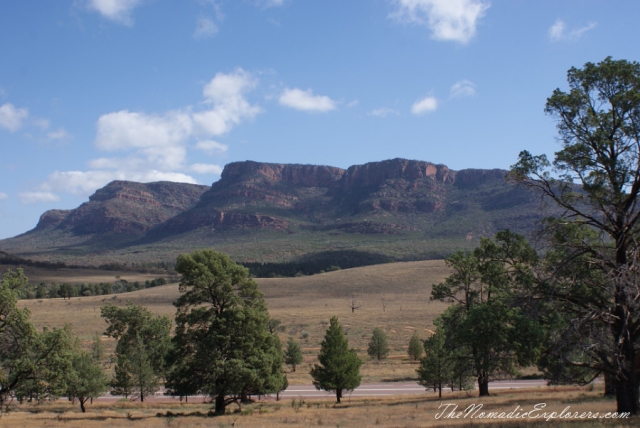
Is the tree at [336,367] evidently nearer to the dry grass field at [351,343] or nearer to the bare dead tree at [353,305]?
the dry grass field at [351,343]

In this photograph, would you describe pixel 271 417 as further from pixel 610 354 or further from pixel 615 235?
pixel 615 235

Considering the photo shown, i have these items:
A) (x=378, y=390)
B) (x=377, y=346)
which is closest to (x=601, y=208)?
(x=378, y=390)

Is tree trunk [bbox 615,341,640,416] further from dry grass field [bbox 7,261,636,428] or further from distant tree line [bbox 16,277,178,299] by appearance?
distant tree line [bbox 16,277,178,299]

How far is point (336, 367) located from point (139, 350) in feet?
44.6

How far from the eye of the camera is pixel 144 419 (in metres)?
A: 21.0

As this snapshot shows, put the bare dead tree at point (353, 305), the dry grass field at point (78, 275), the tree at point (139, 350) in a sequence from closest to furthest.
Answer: the tree at point (139, 350) < the bare dead tree at point (353, 305) < the dry grass field at point (78, 275)

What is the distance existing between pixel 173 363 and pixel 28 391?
6.82 metres

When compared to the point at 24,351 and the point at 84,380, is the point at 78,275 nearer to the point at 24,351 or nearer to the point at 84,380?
the point at 84,380

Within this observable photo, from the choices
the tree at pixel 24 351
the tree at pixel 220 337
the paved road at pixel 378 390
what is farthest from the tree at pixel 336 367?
the tree at pixel 24 351

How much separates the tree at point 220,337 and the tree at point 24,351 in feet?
18.6

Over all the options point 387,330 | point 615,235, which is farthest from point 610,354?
point 387,330

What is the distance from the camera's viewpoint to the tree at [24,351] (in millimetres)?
16375

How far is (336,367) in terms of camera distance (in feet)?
92.8

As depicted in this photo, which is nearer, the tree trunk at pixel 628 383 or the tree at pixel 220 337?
the tree trunk at pixel 628 383
